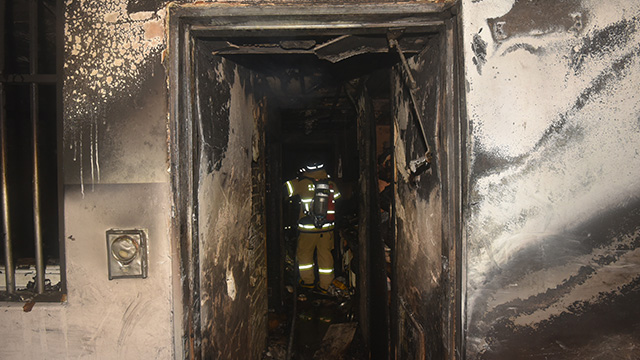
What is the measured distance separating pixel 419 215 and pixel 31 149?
84.5 inches

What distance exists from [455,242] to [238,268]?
1669mm

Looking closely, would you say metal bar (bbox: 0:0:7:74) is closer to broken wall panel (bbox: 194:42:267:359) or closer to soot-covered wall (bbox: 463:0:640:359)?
broken wall panel (bbox: 194:42:267:359)

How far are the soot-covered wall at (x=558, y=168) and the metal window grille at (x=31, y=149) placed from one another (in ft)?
6.40

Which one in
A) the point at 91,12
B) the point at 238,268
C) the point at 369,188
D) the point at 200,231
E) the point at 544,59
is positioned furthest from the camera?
the point at 369,188

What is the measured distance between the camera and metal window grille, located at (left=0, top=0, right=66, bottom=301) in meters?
1.37

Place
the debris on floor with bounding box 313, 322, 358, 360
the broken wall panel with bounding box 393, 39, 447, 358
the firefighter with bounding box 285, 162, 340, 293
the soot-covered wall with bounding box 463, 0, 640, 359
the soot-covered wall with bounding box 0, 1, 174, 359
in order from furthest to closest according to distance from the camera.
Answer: the firefighter with bounding box 285, 162, 340, 293 < the debris on floor with bounding box 313, 322, 358, 360 < the broken wall panel with bounding box 393, 39, 447, 358 < the soot-covered wall with bounding box 0, 1, 174, 359 < the soot-covered wall with bounding box 463, 0, 640, 359

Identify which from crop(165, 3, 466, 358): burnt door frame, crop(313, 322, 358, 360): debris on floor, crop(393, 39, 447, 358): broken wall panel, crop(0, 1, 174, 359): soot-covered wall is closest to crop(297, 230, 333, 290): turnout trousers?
crop(313, 322, 358, 360): debris on floor

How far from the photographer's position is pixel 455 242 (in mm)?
1259

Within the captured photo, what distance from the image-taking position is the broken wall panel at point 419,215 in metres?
1.42

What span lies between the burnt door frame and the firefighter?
3.53 metres

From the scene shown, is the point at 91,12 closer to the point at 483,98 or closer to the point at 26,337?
the point at 26,337

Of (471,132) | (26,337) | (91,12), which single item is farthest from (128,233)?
(471,132)

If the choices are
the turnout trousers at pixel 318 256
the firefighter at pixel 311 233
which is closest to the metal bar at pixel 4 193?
the firefighter at pixel 311 233

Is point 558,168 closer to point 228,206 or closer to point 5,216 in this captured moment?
point 228,206
